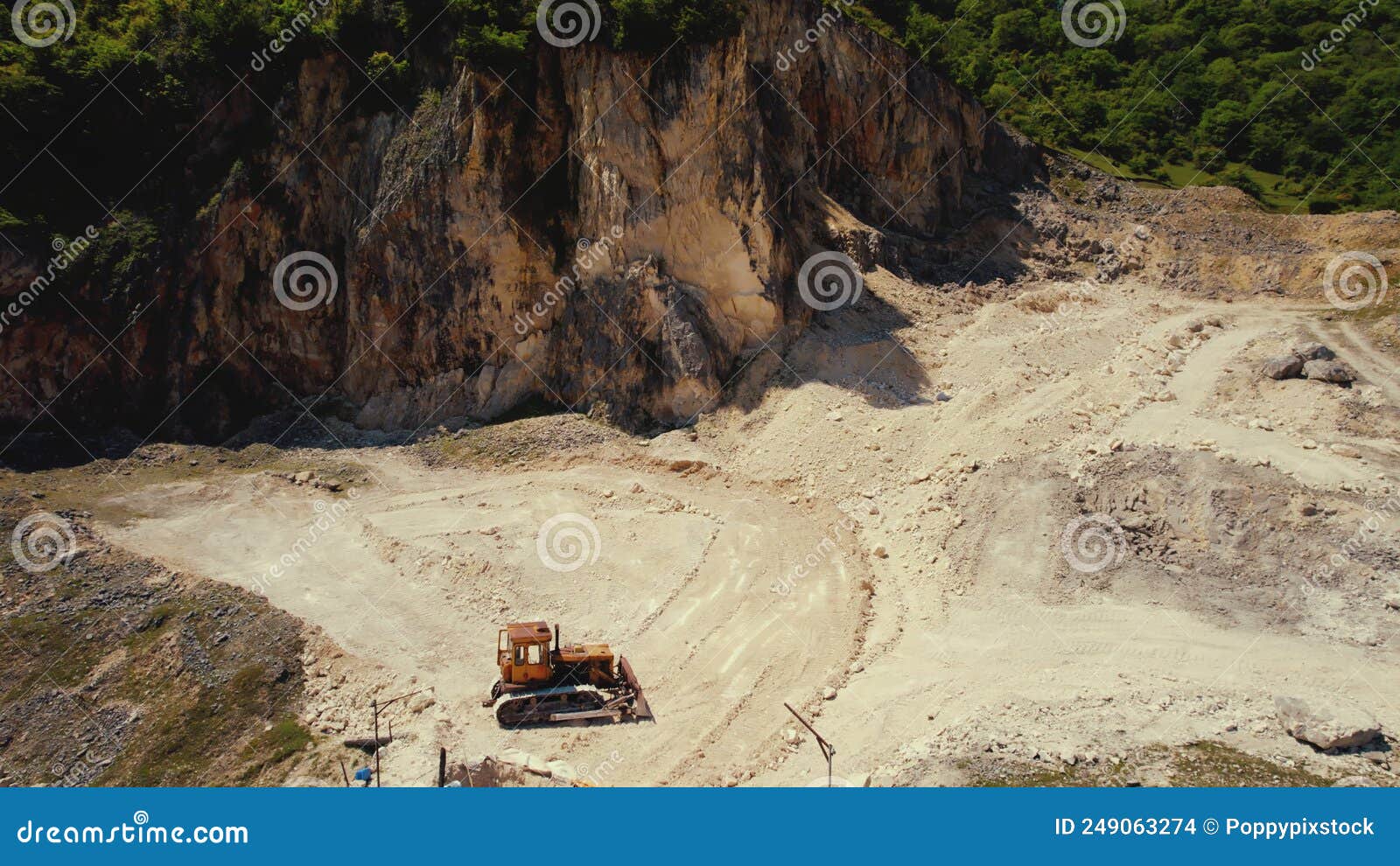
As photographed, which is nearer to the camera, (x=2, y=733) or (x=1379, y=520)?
(x=2, y=733)

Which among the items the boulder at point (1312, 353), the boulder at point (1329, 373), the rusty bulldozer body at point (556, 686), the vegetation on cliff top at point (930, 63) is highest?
the vegetation on cliff top at point (930, 63)

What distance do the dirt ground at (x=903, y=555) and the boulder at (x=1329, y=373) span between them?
0.38 m

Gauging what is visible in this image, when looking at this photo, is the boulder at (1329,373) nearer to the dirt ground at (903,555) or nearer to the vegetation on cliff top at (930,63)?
the dirt ground at (903,555)

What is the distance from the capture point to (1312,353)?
907 inches

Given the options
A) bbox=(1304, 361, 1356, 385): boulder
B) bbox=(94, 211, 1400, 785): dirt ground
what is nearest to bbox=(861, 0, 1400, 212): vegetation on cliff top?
bbox=(94, 211, 1400, 785): dirt ground

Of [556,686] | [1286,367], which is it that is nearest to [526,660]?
[556,686]

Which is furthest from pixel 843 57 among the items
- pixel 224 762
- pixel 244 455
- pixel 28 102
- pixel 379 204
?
pixel 224 762

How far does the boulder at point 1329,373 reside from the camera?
22.1 metres

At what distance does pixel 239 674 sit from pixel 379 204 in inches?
666

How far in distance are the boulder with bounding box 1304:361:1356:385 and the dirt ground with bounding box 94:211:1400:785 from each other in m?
0.38

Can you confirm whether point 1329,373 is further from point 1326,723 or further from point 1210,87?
point 1210,87

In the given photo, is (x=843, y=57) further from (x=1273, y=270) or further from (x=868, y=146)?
(x=1273, y=270)

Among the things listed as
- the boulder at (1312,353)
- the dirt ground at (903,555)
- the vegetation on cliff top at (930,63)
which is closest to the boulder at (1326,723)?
the dirt ground at (903,555)

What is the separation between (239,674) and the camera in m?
16.6
